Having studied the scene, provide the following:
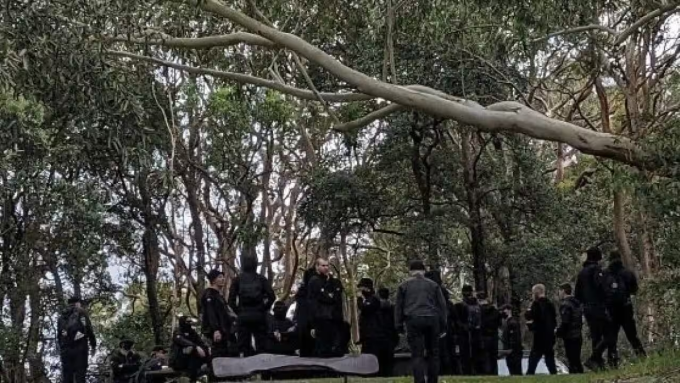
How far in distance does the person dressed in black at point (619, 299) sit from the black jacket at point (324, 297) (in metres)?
3.86

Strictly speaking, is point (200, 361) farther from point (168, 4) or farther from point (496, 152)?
point (496, 152)

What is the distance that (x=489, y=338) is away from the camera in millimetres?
15602

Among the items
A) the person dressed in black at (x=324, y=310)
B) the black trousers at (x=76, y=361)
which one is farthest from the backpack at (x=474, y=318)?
the black trousers at (x=76, y=361)

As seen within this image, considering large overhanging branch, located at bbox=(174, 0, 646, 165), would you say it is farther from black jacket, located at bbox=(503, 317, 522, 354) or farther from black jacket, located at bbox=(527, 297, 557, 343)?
black jacket, located at bbox=(503, 317, 522, 354)

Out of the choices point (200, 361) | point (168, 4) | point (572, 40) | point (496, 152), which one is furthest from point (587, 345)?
point (168, 4)

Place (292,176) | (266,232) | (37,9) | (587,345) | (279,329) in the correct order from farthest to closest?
1. (292,176)
2. (587,345)
3. (266,232)
4. (279,329)
5. (37,9)

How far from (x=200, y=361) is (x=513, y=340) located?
5.23 m

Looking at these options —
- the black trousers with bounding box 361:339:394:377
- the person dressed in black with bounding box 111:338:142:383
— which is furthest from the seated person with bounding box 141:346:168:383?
the black trousers with bounding box 361:339:394:377

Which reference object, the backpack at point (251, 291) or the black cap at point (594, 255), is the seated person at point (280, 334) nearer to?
the backpack at point (251, 291)

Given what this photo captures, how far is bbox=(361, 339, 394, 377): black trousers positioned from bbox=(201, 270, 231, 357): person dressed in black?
7.75ft

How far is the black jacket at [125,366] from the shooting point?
54.1 ft

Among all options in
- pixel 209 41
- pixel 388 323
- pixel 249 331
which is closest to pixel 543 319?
pixel 388 323

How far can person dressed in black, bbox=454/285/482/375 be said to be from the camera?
15281 mm

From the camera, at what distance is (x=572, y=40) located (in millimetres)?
15633
